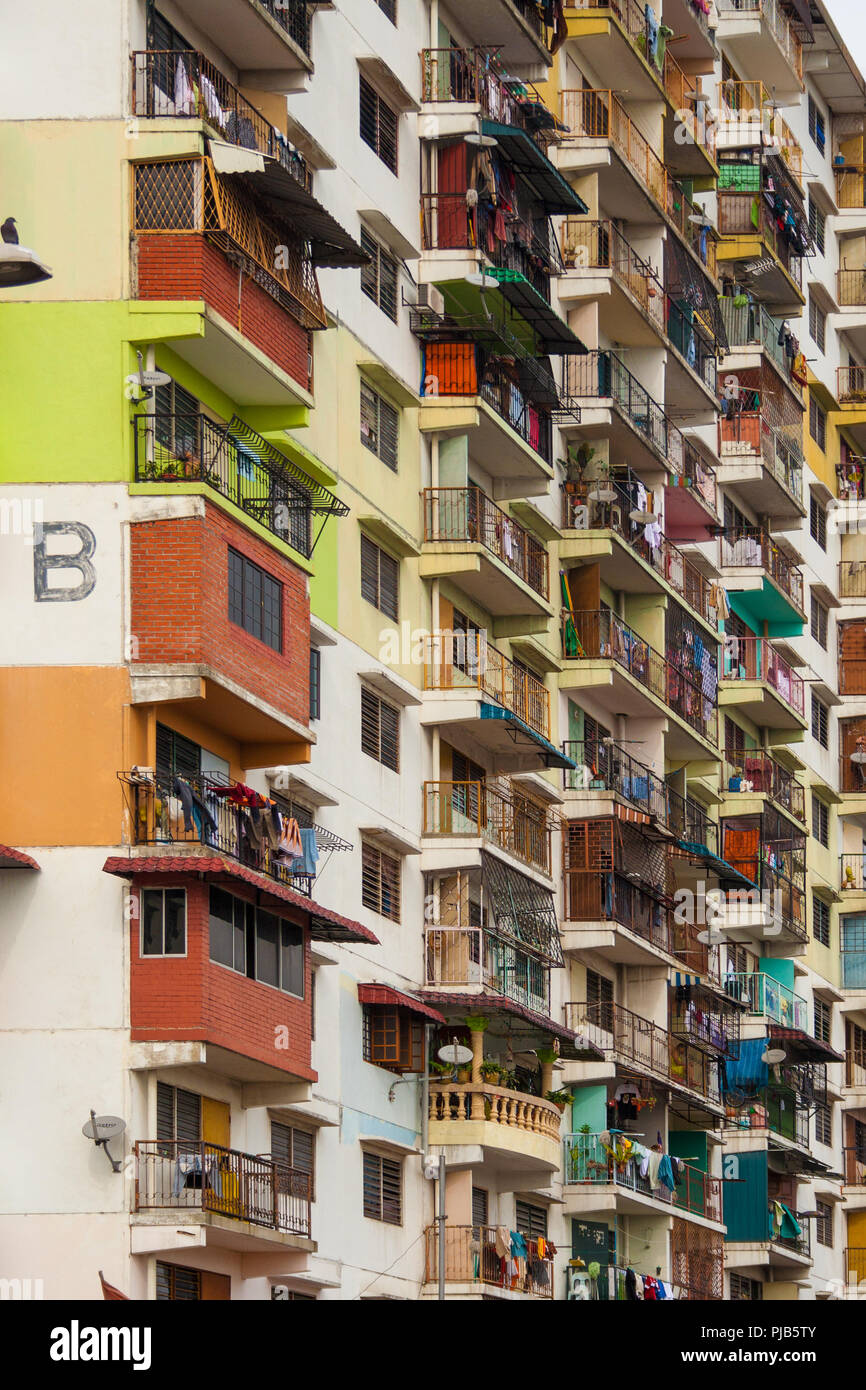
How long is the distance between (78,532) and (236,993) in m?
6.62

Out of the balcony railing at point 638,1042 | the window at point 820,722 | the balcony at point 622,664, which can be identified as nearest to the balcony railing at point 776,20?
the window at point 820,722

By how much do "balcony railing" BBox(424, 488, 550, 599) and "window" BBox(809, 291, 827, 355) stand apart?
106ft

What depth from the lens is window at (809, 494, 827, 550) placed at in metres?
83.1

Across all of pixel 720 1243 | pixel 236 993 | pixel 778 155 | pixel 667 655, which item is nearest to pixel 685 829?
pixel 667 655

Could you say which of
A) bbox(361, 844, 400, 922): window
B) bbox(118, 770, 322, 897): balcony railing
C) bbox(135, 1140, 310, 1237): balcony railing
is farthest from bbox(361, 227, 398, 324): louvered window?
bbox(135, 1140, 310, 1237): balcony railing

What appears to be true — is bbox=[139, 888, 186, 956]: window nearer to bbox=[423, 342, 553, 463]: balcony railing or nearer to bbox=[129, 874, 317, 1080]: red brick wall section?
bbox=[129, 874, 317, 1080]: red brick wall section

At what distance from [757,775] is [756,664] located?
2930 mm

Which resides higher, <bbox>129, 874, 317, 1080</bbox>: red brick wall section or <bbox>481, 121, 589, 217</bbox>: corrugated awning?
<bbox>481, 121, 589, 217</bbox>: corrugated awning

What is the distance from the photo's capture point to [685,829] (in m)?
64.3

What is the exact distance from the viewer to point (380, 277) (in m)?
50.5

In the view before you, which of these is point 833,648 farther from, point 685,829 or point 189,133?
point 189,133

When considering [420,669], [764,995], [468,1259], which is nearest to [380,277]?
[420,669]

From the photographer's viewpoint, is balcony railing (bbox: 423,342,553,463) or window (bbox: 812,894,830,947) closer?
balcony railing (bbox: 423,342,553,463)

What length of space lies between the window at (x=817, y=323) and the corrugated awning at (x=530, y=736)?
33371mm
